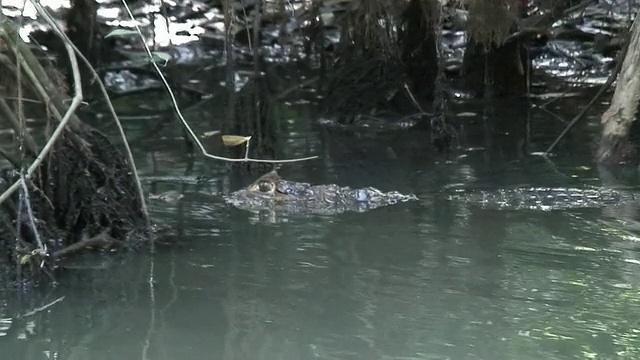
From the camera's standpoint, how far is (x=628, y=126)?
950 cm

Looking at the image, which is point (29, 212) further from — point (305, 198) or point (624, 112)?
point (624, 112)

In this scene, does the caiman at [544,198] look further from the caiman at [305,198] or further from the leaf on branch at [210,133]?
the leaf on branch at [210,133]

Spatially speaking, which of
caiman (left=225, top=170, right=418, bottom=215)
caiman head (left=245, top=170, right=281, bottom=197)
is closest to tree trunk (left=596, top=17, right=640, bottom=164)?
caiman (left=225, top=170, right=418, bottom=215)

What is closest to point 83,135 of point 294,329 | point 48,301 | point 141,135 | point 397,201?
point 48,301

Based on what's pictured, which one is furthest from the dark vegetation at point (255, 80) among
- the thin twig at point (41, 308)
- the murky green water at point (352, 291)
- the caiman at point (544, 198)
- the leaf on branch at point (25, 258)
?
the caiman at point (544, 198)

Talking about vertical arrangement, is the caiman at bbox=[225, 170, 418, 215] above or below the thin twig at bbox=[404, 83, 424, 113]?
below

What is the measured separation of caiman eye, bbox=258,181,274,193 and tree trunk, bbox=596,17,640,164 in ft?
11.9

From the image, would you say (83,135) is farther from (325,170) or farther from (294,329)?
(325,170)

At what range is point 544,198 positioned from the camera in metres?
8.23

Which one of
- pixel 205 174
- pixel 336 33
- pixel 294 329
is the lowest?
pixel 294 329

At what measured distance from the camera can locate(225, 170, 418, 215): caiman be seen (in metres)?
8.06

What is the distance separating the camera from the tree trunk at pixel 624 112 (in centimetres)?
933

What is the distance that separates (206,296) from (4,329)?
1.20 metres

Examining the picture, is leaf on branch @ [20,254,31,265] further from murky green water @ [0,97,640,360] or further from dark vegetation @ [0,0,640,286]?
murky green water @ [0,97,640,360]
